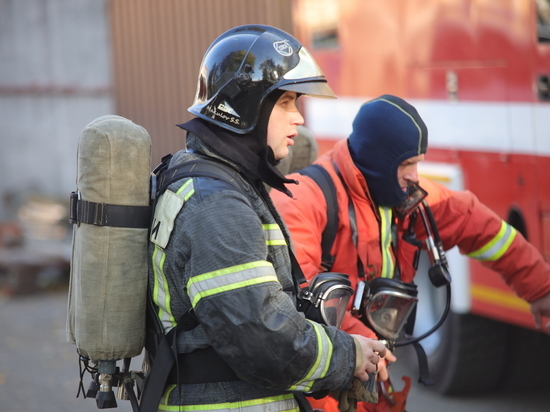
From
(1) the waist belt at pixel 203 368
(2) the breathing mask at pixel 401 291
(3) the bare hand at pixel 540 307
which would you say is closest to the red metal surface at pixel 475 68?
(3) the bare hand at pixel 540 307

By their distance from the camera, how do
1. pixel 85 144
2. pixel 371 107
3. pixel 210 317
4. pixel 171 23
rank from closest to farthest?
pixel 210 317, pixel 85 144, pixel 371 107, pixel 171 23

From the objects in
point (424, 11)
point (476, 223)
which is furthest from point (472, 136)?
point (476, 223)

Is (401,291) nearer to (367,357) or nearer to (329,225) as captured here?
(329,225)

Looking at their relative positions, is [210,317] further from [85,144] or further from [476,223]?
[476,223]

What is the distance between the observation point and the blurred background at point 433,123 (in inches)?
181

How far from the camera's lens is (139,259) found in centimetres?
234

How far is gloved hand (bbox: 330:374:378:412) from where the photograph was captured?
244 centimetres

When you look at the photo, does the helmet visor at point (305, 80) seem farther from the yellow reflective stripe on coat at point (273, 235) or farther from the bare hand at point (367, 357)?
the bare hand at point (367, 357)

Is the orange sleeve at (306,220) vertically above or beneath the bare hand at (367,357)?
above

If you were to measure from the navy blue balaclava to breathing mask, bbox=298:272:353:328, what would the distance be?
0.54 metres

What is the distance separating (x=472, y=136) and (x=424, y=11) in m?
0.86

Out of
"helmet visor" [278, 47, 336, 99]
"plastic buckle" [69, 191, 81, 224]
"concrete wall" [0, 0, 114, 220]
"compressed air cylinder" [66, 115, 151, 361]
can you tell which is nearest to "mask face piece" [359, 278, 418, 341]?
"helmet visor" [278, 47, 336, 99]

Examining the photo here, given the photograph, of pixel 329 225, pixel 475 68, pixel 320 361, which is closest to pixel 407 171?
pixel 329 225

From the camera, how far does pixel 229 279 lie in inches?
82.8
